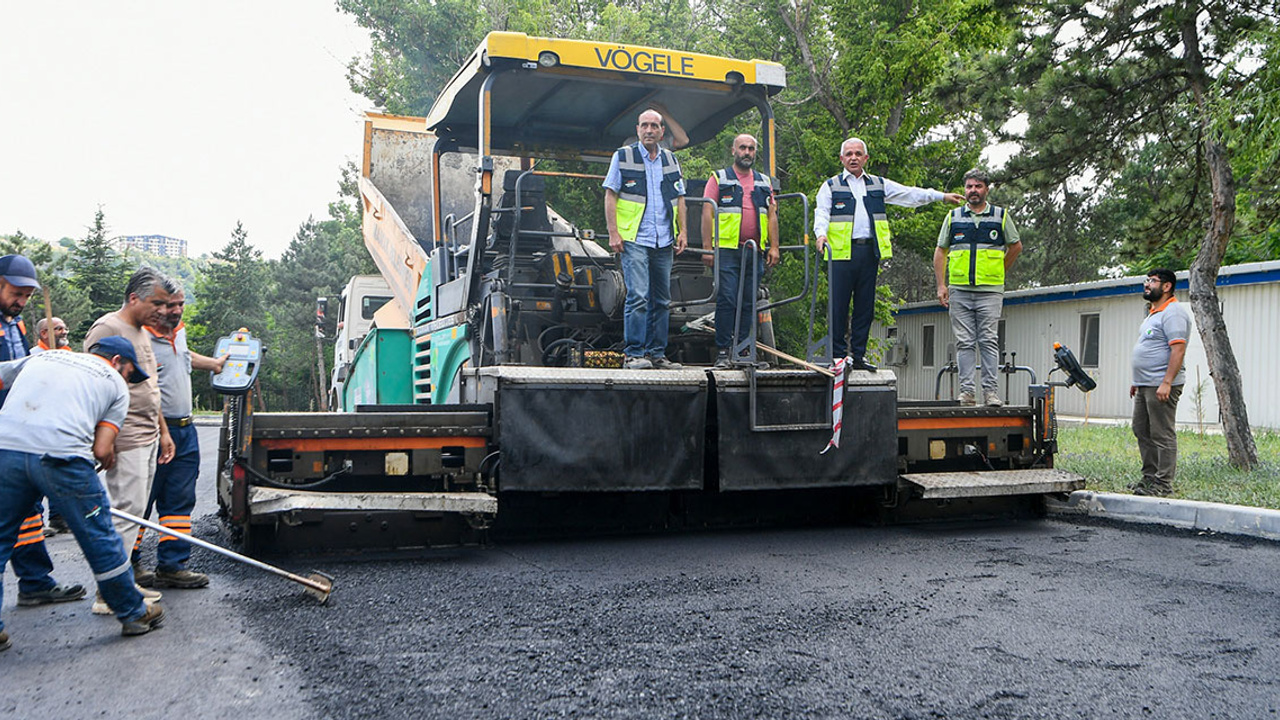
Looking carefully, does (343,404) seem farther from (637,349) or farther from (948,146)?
(948,146)

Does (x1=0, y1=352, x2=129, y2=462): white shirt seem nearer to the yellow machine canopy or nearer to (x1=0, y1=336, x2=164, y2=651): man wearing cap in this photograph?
(x1=0, y1=336, x2=164, y2=651): man wearing cap

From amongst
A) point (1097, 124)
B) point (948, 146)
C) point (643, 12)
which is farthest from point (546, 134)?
point (643, 12)

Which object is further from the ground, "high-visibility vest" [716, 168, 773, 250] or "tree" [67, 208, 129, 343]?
"tree" [67, 208, 129, 343]

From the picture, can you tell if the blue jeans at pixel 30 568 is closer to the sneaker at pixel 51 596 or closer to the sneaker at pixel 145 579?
the sneaker at pixel 51 596

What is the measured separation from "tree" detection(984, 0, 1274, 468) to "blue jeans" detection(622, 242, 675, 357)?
4.91m

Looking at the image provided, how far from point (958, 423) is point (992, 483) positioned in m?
0.48

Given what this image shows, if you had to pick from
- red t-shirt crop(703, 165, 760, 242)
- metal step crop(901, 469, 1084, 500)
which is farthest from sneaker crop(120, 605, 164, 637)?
metal step crop(901, 469, 1084, 500)

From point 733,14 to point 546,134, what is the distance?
11.8 metres

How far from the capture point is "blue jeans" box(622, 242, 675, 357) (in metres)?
5.93

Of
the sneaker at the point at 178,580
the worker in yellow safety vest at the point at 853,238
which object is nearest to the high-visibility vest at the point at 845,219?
the worker in yellow safety vest at the point at 853,238

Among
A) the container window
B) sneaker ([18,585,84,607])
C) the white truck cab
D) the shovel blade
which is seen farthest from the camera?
the container window

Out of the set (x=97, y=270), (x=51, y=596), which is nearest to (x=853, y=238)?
(x=51, y=596)

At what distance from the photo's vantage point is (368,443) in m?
5.37

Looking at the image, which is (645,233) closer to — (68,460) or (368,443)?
(368,443)
